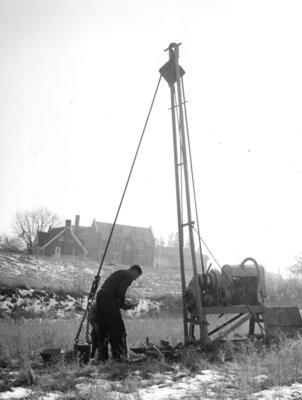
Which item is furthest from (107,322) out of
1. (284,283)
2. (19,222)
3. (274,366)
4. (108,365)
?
(19,222)

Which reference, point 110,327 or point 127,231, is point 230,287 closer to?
point 110,327

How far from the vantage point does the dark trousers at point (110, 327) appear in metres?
6.23

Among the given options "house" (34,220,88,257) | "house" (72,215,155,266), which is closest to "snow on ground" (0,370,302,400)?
"house" (34,220,88,257)

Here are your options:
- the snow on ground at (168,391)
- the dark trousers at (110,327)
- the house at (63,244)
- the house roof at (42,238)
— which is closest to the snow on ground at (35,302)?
the dark trousers at (110,327)

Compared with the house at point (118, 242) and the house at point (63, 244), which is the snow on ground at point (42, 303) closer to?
the house at point (63, 244)

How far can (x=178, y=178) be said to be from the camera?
8125 mm

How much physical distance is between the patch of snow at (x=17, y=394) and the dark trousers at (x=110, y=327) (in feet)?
6.68

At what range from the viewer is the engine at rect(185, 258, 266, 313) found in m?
7.73

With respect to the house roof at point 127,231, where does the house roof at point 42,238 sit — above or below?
below

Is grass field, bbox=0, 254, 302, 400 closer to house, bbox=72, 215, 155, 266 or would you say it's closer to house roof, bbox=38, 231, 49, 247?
house roof, bbox=38, 231, 49, 247

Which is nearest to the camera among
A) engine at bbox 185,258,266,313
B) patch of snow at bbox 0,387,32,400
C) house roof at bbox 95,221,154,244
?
patch of snow at bbox 0,387,32,400

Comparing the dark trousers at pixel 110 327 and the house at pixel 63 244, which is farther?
the house at pixel 63 244

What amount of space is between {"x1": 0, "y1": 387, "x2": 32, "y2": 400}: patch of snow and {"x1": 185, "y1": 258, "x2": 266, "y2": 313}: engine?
4.09 meters

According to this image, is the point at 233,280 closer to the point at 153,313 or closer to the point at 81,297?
the point at 153,313
